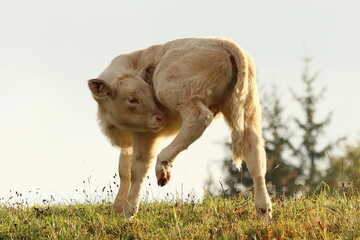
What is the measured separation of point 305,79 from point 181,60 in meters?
21.4

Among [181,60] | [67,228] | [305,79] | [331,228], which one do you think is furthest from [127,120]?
[305,79]

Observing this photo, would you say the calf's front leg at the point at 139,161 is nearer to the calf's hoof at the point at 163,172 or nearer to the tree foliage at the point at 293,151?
the calf's hoof at the point at 163,172

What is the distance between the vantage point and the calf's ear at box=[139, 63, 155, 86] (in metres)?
8.34

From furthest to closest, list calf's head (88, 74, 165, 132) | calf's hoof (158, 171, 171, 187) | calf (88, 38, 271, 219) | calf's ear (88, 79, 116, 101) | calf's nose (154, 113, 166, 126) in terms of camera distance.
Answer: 1. calf's ear (88, 79, 116, 101)
2. calf's head (88, 74, 165, 132)
3. calf's nose (154, 113, 166, 126)
4. calf (88, 38, 271, 219)
5. calf's hoof (158, 171, 171, 187)

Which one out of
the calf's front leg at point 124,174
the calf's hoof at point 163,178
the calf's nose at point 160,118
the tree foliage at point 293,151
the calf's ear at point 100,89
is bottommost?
the tree foliage at point 293,151

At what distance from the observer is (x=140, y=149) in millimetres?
8438

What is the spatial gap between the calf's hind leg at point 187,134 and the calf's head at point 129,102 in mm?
866

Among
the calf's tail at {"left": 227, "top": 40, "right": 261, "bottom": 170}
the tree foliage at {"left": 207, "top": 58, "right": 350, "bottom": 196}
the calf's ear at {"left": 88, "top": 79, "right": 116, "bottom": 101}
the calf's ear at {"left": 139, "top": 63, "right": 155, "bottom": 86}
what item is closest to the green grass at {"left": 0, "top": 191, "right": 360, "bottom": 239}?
the calf's tail at {"left": 227, "top": 40, "right": 261, "bottom": 170}

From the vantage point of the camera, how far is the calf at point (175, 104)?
718cm

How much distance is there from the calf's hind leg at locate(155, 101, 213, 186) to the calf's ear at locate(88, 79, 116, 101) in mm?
1573

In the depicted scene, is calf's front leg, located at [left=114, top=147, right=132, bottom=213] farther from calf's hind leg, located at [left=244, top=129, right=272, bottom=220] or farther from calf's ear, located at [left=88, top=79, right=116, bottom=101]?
calf's hind leg, located at [left=244, top=129, right=272, bottom=220]

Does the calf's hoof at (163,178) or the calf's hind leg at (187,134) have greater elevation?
the calf's hind leg at (187,134)

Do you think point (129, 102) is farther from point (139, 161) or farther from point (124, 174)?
point (124, 174)

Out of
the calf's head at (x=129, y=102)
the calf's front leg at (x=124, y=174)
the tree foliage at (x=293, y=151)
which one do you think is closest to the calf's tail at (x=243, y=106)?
the calf's head at (x=129, y=102)
